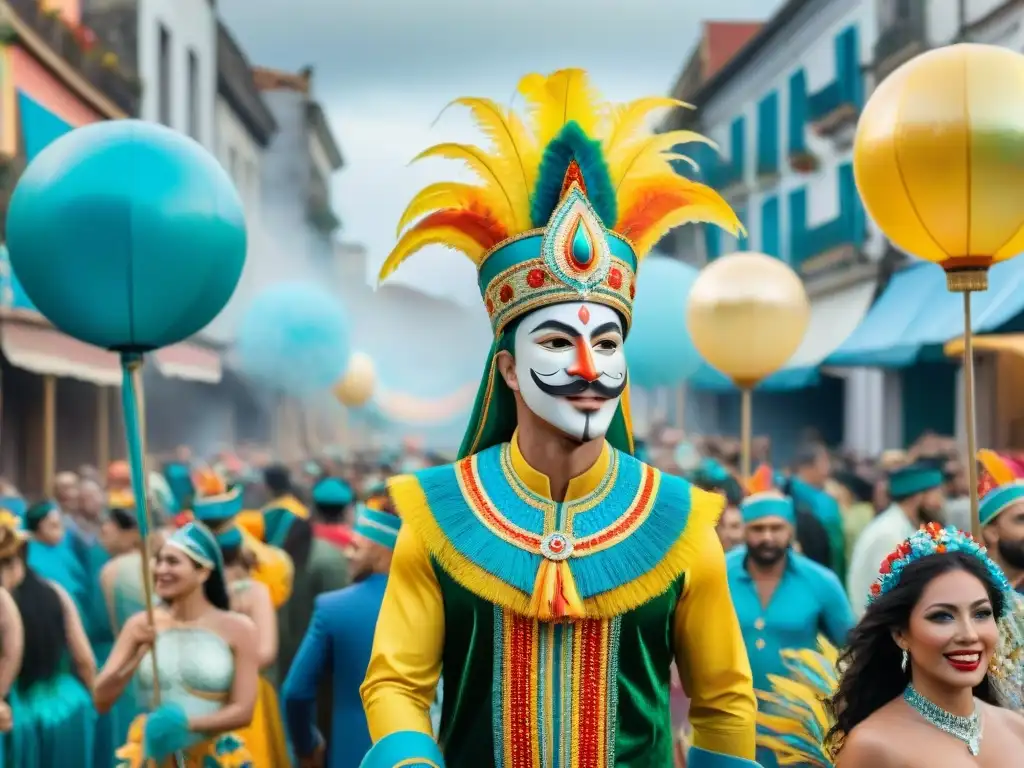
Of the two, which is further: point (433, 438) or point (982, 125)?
point (433, 438)

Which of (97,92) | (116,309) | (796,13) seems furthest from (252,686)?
(796,13)

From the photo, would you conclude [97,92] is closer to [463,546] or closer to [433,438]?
[433,438]

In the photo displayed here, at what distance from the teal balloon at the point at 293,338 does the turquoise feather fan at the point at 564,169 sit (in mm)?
11702

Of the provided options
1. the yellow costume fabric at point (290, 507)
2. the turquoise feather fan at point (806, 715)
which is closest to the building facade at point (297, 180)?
the yellow costume fabric at point (290, 507)

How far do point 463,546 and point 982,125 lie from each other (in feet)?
8.17

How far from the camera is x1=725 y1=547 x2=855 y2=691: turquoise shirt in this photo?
6309 mm

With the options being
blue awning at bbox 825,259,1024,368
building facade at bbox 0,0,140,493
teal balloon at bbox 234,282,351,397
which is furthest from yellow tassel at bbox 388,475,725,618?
teal balloon at bbox 234,282,351,397

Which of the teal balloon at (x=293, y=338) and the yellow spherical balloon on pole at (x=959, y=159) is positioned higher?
the teal balloon at (x=293, y=338)

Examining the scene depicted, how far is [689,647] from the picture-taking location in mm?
3498

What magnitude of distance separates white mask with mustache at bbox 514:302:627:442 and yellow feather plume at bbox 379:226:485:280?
277 mm

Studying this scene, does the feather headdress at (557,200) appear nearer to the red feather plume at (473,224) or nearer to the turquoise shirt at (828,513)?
the red feather plume at (473,224)

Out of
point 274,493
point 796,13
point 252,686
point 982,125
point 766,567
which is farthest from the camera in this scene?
point 796,13

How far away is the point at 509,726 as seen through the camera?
11.3 ft

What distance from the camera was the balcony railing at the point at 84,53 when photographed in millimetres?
16781
